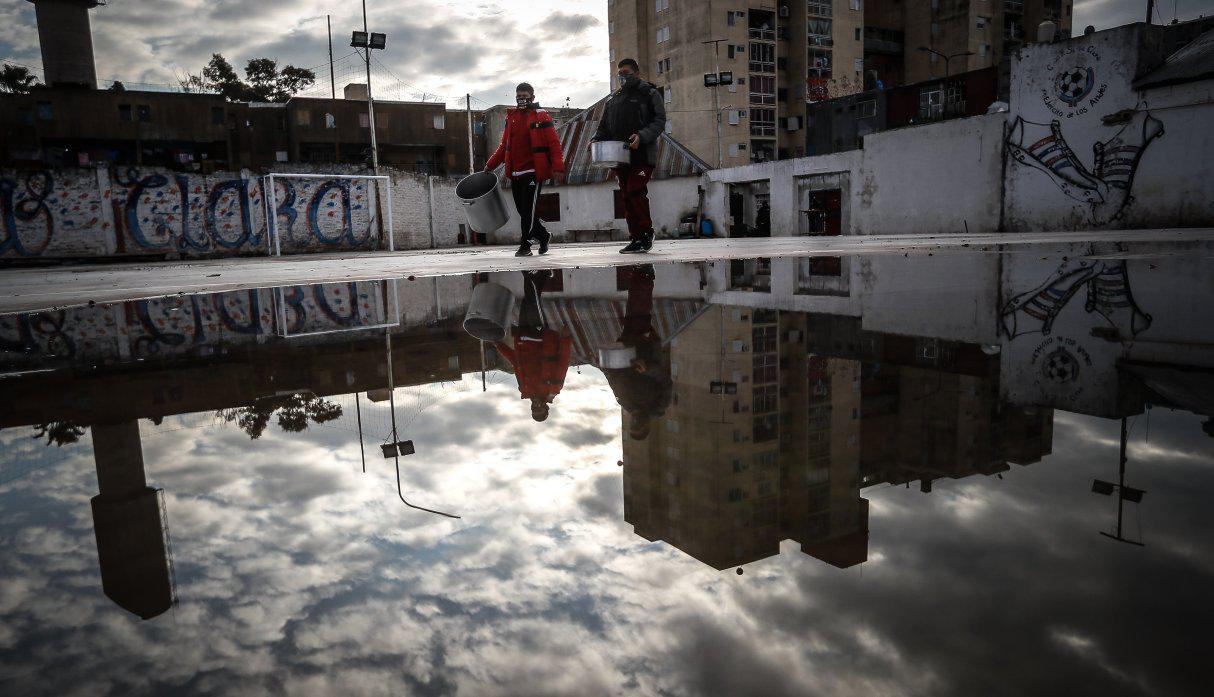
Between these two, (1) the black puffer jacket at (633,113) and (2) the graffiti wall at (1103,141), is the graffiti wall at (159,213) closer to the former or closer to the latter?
(1) the black puffer jacket at (633,113)

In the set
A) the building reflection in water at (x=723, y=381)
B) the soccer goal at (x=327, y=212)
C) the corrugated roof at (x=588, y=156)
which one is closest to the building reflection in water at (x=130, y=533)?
the building reflection in water at (x=723, y=381)

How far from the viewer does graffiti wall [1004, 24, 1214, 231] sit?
14117 mm

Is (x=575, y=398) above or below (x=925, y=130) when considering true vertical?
below

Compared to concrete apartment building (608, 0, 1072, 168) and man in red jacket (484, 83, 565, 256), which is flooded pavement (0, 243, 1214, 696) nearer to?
man in red jacket (484, 83, 565, 256)

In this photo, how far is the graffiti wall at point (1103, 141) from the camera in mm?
14117

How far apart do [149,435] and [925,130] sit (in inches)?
828

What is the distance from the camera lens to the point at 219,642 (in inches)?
27.7

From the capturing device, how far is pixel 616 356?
2316 millimetres

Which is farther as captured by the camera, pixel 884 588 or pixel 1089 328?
pixel 1089 328

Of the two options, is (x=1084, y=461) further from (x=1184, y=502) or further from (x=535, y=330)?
(x=535, y=330)

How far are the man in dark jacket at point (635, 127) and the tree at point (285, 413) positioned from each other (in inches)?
274

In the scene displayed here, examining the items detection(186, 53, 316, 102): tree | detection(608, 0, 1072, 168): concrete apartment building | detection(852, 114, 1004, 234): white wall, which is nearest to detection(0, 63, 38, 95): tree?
detection(186, 53, 316, 102): tree

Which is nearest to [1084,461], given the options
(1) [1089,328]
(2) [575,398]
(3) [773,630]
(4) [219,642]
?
(3) [773,630]

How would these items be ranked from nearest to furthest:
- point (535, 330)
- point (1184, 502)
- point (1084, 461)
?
point (1184, 502), point (1084, 461), point (535, 330)
